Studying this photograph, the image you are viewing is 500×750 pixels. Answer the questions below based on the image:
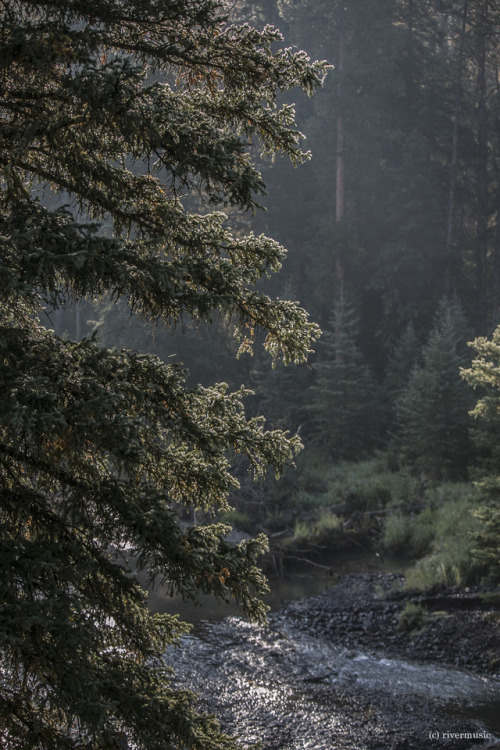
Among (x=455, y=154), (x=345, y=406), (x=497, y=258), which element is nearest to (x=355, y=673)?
(x=345, y=406)

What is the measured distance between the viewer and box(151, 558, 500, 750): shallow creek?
909 centimetres

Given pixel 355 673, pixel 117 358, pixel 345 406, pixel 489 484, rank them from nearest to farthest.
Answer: pixel 117 358
pixel 355 673
pixel 489 484
pixel 345 406

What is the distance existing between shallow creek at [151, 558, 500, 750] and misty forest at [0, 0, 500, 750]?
0.16 feet

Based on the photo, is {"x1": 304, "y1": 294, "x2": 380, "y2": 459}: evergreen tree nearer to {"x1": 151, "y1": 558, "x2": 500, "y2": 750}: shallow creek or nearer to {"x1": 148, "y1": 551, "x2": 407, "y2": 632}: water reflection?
{"x1": 148, "y1": 551, "x2": 407, "y2": 632}: water reflection

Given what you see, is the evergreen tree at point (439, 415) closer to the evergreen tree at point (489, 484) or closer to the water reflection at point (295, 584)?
the water reflection at point (295, 584)

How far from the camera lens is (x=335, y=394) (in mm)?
26828

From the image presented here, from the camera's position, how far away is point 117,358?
503cm

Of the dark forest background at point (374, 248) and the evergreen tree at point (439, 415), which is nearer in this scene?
the evergreen tree at point (439, 415)

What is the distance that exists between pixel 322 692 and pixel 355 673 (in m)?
1.03

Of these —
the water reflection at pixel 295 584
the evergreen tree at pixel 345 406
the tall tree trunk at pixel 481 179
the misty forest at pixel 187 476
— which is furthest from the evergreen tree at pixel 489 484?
the tall tree trunk at pixel 481 179

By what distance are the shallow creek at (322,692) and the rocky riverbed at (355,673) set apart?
2cm

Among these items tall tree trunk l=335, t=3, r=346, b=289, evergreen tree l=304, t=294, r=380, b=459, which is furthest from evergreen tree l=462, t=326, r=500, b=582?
tall tree trunk l=335, t=3, r=346, b=289

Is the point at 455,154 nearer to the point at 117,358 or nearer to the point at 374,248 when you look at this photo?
the point at 374,248

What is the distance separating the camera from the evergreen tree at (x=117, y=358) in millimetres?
4320
